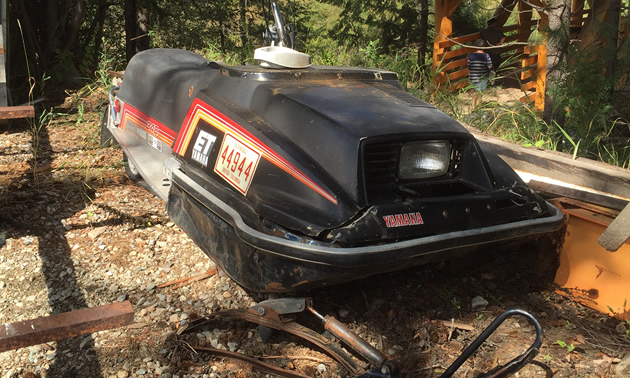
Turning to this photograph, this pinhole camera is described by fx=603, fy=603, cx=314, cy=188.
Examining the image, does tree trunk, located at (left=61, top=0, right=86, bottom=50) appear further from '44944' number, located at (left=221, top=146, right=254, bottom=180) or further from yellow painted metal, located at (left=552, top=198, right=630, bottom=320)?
yellow painted metal, located at (left=552, top=198, right=630, bottom=320)

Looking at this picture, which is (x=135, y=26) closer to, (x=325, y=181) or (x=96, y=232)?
(x=96, y=232)

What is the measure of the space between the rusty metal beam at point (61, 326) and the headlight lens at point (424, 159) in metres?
1.34

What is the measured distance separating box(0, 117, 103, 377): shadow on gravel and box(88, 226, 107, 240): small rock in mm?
150

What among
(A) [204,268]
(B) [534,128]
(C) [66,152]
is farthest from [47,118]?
(B) [534,128]

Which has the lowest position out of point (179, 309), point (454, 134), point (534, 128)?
point (179, 309)

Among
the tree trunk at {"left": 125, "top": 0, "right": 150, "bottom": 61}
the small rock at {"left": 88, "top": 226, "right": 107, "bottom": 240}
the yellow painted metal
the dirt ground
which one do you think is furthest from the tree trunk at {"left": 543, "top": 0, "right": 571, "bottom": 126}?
the tree trunk at {"left": 125, "top": 0, "right": 150, "bottom": 61}

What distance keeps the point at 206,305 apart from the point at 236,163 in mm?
741

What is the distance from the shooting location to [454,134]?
284cm

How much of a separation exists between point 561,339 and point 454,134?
107cm

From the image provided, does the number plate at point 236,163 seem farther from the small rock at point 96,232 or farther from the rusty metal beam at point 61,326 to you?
the small rock at point 96,232

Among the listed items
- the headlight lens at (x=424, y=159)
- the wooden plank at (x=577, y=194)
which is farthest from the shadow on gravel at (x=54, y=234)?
the wooden plank at (x=577, y=194)

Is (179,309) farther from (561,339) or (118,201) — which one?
(561,339)

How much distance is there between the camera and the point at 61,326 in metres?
2.04

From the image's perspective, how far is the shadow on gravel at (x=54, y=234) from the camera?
8.42 feet
